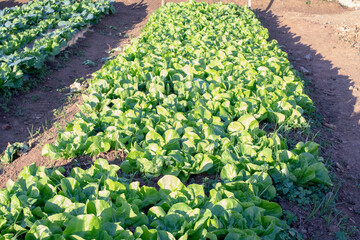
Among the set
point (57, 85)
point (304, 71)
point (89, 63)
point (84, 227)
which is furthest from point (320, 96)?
point (84, 227)

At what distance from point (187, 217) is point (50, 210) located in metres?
1.09

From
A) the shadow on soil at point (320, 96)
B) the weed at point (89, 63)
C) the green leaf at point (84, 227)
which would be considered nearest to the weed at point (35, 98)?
the weed at point (89, 63)

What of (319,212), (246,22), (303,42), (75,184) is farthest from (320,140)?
(303,42)

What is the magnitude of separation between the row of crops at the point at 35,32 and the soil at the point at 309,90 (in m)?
0.37

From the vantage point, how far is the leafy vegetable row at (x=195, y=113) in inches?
129

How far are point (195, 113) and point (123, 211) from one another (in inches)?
73.1

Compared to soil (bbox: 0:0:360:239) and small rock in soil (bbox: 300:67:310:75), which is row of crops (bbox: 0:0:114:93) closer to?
soil (bbox: 0:0:360:239)

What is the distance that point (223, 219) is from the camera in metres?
2.46

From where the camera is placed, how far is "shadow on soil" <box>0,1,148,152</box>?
5.49 meters

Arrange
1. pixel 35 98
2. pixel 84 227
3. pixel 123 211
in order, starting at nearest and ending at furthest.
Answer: pixel 84 227 < pixel 123 211 < pixel 35 98

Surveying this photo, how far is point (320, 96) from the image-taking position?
693 cm

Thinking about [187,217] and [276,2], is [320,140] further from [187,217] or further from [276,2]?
[276,2]

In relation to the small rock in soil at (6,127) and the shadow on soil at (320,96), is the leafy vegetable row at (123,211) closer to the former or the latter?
the shadow on soil at (320,96)

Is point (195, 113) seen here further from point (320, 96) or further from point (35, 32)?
point (35, 32)
